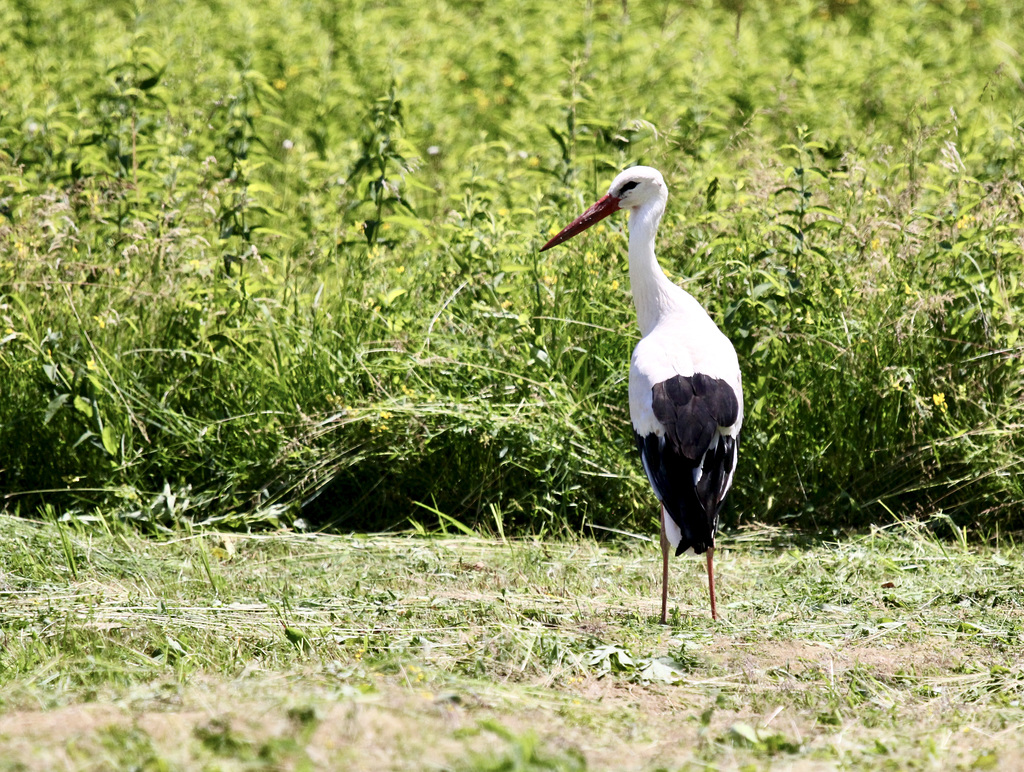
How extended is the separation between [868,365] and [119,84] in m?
3.95

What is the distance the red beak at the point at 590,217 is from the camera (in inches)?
193

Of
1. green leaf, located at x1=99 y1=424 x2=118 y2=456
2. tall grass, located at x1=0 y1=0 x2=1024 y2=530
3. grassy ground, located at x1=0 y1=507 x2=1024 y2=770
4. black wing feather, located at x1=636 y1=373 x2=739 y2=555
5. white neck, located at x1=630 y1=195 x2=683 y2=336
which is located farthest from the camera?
tall grass, located at x1=0 y1=0 x2=1024 y2=530

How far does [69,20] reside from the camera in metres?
10.1

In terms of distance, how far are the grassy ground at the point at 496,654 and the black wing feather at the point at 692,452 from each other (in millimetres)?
323

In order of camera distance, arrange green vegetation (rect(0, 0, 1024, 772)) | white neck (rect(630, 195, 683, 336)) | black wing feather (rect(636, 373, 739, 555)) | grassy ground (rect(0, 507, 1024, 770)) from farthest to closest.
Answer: white neck (rect(630, 195, 683, 336)) → black wing feather (rect(636, 373, 739, 555)) → green vegetation (rect(0, 0, 1024, 772)) → grassy ground (rect(0, 507, 1024, 770))

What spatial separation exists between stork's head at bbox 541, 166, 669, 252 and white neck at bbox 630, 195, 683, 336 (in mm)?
27

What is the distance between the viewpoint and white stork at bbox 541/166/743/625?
3975 millimetres

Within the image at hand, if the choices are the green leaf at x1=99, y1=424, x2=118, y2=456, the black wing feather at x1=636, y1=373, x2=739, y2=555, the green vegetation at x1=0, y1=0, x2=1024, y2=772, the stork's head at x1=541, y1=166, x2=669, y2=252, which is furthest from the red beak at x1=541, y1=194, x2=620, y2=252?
the green leaf at x1=99, y1=424, x2=118, y2=456

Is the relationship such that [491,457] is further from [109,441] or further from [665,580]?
[109,441]

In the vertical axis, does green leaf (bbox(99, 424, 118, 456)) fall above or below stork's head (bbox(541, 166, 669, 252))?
below

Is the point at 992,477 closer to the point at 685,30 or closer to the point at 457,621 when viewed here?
the point at 457,621

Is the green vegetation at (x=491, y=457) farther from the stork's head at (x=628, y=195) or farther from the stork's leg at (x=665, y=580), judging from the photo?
the stork's head at (x=628, y=195)

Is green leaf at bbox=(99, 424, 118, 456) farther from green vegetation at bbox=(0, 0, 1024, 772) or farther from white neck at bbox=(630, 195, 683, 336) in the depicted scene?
white neck at bbox=(630, 195, 683, 336)

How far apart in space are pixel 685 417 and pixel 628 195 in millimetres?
1207
